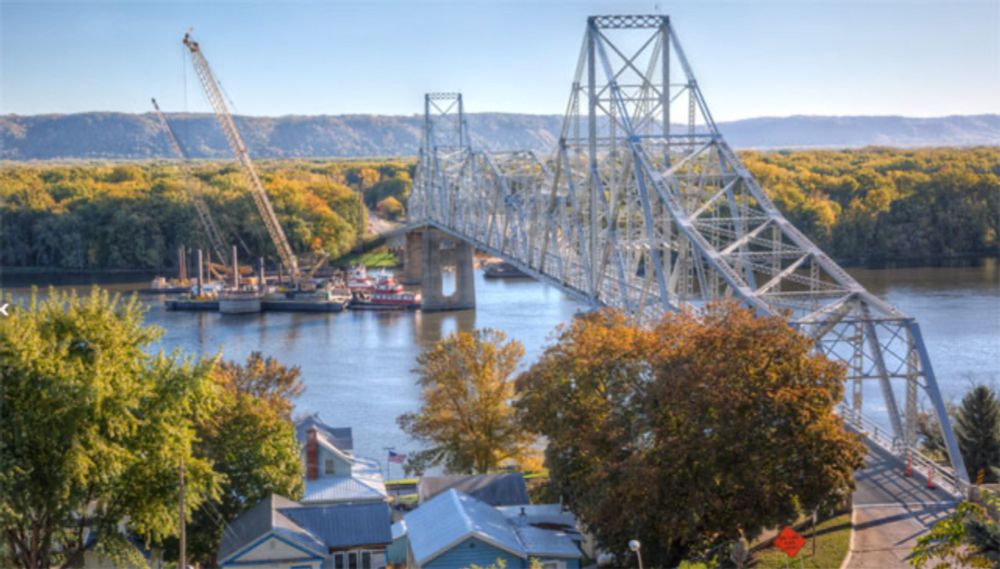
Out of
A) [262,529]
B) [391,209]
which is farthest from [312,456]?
[391,209]

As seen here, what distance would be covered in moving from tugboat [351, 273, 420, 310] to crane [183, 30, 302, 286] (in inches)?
214

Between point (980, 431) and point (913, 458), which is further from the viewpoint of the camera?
point (980, 431)

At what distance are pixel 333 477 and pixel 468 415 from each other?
3.31m

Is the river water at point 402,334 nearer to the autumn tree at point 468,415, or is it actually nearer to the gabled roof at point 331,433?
the gabled roof at point 331,433

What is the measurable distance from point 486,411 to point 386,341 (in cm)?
2333

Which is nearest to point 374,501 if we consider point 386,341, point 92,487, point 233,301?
point 92,487

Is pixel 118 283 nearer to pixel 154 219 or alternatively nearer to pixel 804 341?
pixel 154 219

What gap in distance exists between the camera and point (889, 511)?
1454 cm

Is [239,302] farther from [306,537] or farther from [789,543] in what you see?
[789,543]

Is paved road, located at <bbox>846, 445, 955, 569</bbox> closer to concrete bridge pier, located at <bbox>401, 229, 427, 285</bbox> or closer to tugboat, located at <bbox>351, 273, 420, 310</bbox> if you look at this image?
tugboat, located at <bbox>351, 273, 420, 310</bbox>

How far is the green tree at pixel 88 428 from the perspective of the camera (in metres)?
12.0

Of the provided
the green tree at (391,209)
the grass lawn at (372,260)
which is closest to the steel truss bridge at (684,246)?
the grass lawn at (372,260)

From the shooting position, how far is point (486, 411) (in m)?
21.7

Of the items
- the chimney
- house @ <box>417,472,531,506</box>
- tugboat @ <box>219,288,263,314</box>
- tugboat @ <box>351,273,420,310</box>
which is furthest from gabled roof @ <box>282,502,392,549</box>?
tugboat @ <box>219,288,263,314</box>
